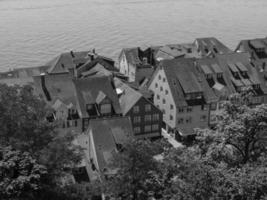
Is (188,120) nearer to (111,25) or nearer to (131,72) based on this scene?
(131,72)

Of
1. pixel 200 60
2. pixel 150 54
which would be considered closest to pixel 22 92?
pixel 200 60

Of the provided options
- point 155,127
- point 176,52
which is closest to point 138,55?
point 176,52

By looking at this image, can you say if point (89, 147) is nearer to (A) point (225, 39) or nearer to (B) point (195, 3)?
(A) point (225, 39)

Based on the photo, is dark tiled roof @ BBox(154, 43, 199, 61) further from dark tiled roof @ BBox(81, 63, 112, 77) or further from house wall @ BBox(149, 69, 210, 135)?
house wall @ BBox(149, 69, 210, 135)

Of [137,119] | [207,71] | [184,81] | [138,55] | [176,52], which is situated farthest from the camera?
[138,55]

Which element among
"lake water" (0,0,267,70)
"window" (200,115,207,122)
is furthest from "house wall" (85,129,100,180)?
"lake water" (0,0,267,70)

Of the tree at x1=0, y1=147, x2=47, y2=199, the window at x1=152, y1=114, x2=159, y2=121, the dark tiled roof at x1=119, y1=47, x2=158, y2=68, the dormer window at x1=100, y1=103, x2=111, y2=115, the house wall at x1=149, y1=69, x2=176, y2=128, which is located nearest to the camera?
the tree at x1=0, y1=147, x2=47, y2=199
